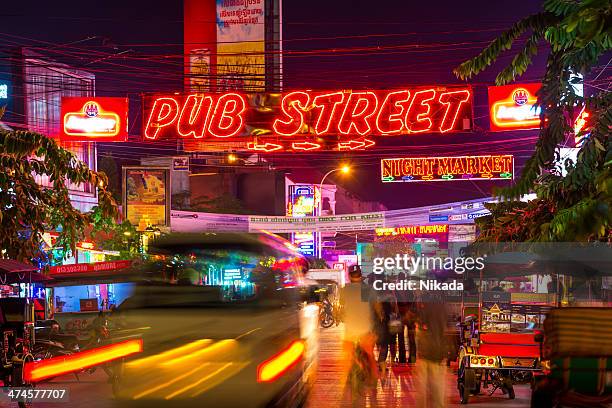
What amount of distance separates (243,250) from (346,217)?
34.7 metres

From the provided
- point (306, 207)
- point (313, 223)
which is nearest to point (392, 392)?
point (313, 223)

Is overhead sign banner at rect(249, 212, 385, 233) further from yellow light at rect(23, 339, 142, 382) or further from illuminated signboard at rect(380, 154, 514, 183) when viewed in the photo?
yellow light at rect(23, 339, 142, 382)

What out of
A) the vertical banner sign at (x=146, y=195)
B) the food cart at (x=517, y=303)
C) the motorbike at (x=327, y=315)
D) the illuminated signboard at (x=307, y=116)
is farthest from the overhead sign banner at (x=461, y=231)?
the food cart at (x=517, y=303)

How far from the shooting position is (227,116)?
913 inches

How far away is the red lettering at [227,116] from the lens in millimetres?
23000

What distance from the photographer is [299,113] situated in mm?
22828

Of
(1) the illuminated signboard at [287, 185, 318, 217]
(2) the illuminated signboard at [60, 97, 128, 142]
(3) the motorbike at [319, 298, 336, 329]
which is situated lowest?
(3) the motorbike at [319, 298, 336, 329]

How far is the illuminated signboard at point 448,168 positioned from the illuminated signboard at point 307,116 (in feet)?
34.8

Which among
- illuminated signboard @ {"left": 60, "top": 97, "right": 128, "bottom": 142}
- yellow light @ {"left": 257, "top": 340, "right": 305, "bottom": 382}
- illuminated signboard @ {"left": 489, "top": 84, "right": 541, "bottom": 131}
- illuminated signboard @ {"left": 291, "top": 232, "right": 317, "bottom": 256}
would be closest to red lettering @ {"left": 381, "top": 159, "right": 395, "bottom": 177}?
illuminated signboard @ {"left": 489, "top": 84, "right": 541, "bottom": 131}

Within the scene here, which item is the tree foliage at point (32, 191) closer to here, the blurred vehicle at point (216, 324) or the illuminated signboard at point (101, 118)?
the blurred vehicle at point (216, 324)

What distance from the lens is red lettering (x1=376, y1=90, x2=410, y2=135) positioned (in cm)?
2222

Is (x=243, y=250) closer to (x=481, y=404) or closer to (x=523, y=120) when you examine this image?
(x=481, y=404)

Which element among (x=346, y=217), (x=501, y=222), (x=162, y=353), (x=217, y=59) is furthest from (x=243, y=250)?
(x=217, y=59)

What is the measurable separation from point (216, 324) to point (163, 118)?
15970 mm
